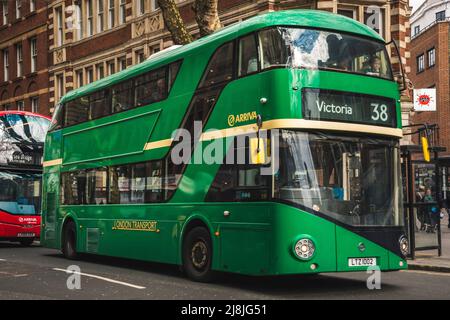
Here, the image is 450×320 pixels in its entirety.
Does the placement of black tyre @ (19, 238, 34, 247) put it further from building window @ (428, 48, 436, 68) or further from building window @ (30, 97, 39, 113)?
building window @ (428, 48, 436, 68)

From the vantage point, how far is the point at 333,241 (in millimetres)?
10141

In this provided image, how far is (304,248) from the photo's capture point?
32.7 feet

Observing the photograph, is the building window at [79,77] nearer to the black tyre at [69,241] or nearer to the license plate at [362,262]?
the black tyre at [69,241]

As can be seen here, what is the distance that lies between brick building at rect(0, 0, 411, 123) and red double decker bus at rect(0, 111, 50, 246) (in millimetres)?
9562

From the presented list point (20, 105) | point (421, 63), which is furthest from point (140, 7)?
point (421, 63)

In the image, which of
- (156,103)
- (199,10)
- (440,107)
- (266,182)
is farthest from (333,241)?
(440,107)

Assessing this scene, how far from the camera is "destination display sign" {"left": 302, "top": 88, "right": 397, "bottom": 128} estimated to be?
33.4 feet

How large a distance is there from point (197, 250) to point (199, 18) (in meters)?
9.52

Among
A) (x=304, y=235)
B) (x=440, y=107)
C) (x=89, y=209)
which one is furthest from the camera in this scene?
(x=440, y=107)

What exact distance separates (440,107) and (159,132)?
42157 mm

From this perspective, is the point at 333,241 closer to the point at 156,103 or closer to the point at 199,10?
the point at 156,103

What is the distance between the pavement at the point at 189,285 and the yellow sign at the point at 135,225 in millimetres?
836

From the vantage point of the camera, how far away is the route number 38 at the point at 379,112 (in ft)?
35.2

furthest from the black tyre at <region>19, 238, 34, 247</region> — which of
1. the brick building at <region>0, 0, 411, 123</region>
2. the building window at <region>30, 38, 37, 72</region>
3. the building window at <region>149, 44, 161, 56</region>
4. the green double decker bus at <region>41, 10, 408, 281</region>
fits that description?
the building window at <region>30, 38, 37, 72</region>
